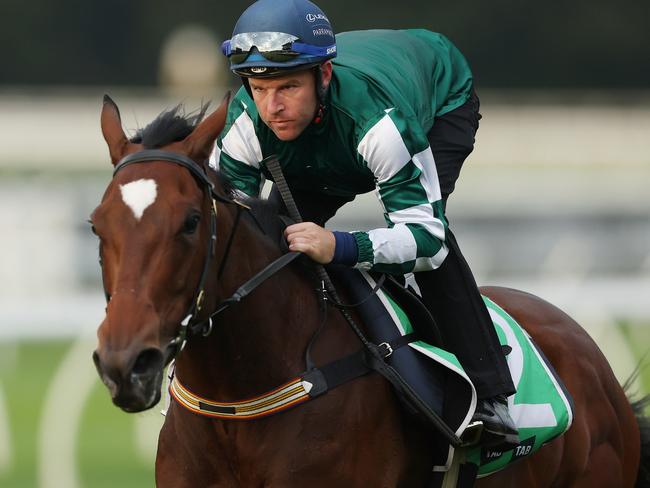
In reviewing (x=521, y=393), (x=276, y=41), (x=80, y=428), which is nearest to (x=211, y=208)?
(x=276, y=41)

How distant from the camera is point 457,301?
14.6ft

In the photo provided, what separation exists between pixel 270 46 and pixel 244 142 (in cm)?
42

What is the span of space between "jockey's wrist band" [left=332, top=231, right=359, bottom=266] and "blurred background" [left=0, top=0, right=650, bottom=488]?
0.69 metres

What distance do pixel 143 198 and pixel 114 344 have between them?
0.39m

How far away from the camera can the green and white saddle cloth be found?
169 inches

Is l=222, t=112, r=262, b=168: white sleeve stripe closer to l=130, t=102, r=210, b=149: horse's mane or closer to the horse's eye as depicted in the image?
l=130, t=102, r=210, b=149: horse's mane

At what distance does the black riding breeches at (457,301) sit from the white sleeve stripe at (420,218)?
35 cm

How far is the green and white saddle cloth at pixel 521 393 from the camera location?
14.1 feet

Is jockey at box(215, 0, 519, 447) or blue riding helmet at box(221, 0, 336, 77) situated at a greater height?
blue riding helmet at box(221, 0, 336, 77)

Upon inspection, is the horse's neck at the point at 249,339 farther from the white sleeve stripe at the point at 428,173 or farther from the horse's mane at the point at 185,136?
the white sleeve stripe at the point at 428,173

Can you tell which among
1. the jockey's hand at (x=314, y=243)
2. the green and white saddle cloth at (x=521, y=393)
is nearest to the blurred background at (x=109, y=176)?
the jockey's hand at (x=314, y=243)

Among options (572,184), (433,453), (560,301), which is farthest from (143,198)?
(572,184)

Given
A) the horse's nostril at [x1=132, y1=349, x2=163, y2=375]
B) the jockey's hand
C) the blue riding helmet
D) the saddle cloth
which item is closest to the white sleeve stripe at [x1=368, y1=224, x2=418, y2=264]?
the jockey's hand

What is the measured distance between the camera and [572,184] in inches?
550
